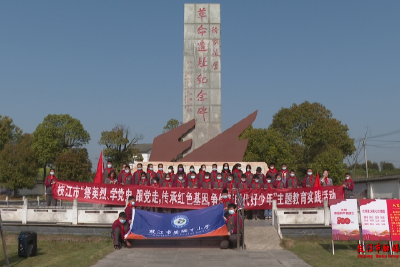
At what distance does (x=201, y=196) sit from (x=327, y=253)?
4267mm

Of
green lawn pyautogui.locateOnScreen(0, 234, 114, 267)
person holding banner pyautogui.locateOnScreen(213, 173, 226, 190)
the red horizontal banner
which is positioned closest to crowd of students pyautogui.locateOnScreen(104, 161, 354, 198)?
person holding banner pyautogui.locateOnScreen(213, 173, 226, 190)

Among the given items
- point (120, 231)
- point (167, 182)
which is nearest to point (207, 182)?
point (167, 182)

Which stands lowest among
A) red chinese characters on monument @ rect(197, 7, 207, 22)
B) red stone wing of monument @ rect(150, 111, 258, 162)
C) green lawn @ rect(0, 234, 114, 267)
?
green lawn @ rect(0, 234, 114, 267)

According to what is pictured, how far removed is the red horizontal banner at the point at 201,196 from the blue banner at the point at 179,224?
233cm

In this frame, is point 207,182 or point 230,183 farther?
point 207,182

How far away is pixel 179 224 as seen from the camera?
31.7ft

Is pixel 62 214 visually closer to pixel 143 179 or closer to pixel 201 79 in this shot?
pixel 143 179

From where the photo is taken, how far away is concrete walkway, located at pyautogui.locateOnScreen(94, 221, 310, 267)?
26.2 ft

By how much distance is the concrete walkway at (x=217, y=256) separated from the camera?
7992mm

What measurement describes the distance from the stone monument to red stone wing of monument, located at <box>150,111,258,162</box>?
1419 mm

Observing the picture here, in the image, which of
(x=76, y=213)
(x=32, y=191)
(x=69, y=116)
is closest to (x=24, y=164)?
(x=32, y=191)

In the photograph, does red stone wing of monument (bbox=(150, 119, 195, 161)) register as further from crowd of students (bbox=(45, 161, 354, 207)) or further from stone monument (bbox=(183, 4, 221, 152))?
crowd of students (bbox=(45, 161, 354, 207))

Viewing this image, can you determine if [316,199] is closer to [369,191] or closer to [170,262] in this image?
[170,262]

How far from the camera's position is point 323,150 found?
39500 mm
